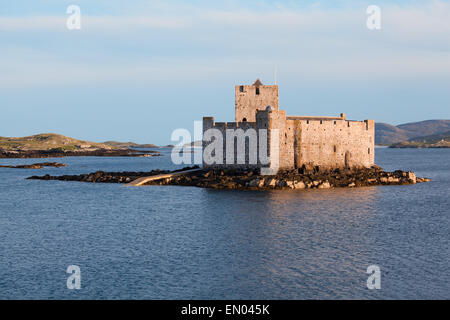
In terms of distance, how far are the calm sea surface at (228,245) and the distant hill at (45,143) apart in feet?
307

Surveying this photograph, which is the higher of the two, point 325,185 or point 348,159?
point 348,159

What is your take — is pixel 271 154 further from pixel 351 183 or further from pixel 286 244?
pixel 286 244

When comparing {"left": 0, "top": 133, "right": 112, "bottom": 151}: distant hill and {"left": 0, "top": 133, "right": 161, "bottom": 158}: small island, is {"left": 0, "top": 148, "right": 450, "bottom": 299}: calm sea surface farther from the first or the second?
{"left": 0, "top": 133, "right": 112, "bottom": 151}: distant hill

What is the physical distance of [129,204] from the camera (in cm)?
3081

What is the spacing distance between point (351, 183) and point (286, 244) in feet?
60.2

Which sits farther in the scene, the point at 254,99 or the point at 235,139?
the point at 254,99

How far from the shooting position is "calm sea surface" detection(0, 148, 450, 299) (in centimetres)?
1434

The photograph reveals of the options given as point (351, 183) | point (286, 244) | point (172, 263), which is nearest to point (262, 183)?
point (351, 183)

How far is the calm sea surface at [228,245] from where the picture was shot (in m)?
14.3

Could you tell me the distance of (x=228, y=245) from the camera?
773 inches

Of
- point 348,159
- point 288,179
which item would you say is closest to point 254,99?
point 348,159

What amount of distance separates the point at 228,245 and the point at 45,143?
11777cm

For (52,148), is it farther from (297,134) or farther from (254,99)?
(297,134)
